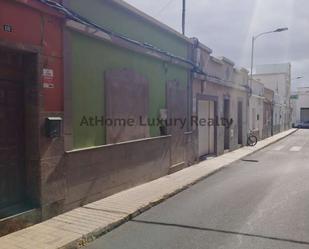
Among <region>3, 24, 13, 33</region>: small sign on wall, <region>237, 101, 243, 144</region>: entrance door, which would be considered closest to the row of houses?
<region>3, 24, 13, 33</region>: small sign on wall

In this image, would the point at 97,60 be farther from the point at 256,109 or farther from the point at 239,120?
the point at 256,109

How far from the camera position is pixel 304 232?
5660mm

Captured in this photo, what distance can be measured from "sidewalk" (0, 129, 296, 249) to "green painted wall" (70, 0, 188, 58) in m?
3.54

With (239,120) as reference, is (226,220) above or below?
below

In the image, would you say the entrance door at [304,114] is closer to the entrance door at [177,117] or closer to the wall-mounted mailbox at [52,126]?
the entrance door at [177,117]

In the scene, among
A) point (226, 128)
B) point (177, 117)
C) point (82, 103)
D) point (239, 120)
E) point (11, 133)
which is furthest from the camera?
point (239, 120)

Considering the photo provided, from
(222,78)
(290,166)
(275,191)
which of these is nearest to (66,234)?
(275,191)

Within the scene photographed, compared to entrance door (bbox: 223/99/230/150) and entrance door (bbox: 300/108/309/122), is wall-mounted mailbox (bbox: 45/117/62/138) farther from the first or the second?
entrance door (bbox: 300/108/309/122)

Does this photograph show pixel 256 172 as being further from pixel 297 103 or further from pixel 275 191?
pixel 297 103

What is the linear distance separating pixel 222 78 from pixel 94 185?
11.0m

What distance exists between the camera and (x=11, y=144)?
5.79 m

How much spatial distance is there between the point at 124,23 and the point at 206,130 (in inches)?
326

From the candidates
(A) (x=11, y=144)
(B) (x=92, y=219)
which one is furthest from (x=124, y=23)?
(B) (x=92, y=219)

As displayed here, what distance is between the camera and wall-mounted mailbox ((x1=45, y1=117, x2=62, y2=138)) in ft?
19.7
